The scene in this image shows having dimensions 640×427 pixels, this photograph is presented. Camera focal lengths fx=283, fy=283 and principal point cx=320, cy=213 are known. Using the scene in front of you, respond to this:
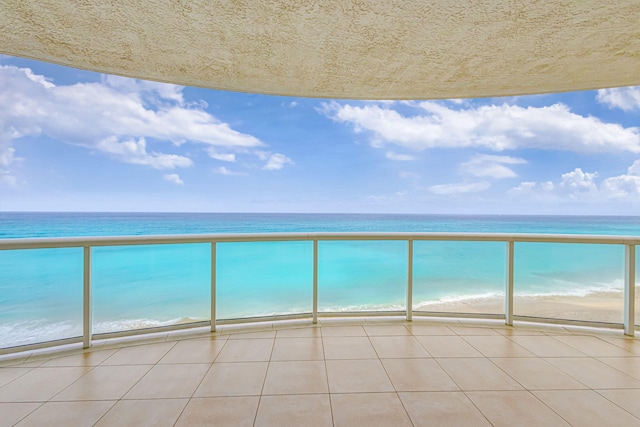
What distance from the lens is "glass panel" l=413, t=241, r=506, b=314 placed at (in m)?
3.16

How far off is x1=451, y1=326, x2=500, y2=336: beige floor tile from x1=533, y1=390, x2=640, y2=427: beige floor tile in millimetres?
956

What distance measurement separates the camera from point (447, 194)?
1086 inches

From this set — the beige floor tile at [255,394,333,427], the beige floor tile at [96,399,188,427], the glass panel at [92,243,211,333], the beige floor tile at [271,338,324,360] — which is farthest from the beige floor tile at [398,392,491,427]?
the glass panel at [92,243,211,333]

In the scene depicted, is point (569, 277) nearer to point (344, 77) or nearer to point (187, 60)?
point (344, 77)

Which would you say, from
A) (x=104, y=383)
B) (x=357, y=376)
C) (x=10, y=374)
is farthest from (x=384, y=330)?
(x=10, y=374)

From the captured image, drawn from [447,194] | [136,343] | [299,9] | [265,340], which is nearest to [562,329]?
[265,340]

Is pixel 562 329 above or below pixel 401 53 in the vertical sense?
Answer: below

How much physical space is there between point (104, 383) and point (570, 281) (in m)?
4.76

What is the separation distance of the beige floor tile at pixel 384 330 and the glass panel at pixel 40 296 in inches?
105

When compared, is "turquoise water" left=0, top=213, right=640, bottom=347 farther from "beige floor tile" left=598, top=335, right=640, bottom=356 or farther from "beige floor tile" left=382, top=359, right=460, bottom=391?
"beige floor tile" left=382, top=359, right=460, bottom=391

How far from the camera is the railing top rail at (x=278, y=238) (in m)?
2.30

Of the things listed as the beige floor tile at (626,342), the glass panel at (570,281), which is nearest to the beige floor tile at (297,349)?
the glass panel at (570,281)

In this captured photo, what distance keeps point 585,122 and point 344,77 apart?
31.1m

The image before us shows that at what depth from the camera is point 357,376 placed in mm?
2021
